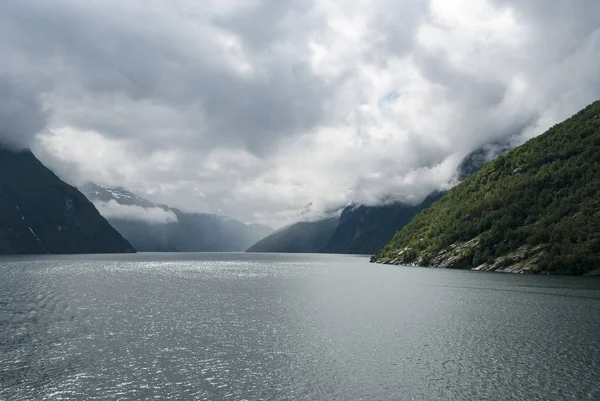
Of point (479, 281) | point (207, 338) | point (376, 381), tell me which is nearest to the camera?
point (376, 381)

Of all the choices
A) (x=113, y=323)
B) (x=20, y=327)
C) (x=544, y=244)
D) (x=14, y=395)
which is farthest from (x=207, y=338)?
(x=544, y=244)

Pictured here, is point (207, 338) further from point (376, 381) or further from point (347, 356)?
point (376, 381)

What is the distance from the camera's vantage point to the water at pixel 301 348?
1690 inches

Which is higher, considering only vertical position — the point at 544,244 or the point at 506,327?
the point at 544,244

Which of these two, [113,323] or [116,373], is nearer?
[116,373]

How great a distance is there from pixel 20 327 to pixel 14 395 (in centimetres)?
3631

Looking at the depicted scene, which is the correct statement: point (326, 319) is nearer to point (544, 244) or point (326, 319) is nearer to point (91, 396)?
point (91, 396)

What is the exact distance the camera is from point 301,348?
195ft

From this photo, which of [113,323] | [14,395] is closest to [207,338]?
[113,323]

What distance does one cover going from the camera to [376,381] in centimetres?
4572

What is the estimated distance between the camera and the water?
141 ft

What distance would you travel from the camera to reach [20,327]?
232ft

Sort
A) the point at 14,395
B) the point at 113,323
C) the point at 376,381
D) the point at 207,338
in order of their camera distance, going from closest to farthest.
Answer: the point at 14,395, the point at 376,381, the point at 207,338, the point at 113,323

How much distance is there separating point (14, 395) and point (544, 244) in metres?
205
